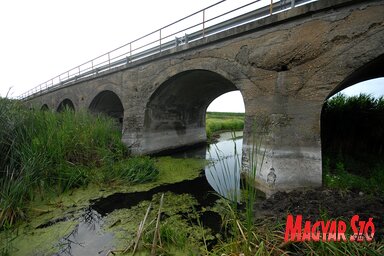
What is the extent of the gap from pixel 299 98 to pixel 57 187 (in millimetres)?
5574

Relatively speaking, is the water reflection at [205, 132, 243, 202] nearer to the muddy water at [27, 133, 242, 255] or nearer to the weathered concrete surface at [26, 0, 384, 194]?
the muddy water at [27, 133, 242, 255]

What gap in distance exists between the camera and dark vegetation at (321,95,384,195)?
5.07 m

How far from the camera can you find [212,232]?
3.33 m

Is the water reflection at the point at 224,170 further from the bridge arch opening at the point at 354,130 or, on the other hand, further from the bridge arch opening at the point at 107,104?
the bridge arch opening at the point at 107,104

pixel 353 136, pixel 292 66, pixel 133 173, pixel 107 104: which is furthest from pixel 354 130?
pixel 107 104

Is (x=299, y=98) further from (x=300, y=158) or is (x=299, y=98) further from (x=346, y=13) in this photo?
(x=346, y=13)

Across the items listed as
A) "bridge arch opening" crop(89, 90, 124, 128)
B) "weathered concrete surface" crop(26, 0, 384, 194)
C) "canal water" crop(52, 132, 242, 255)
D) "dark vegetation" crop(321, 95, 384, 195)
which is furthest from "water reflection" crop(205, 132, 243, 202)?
"bridge arch opening" crop(89, 90, 124, 128)

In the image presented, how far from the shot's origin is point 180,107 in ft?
34.0

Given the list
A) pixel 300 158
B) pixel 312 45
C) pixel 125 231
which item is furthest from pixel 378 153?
pixel 125 231

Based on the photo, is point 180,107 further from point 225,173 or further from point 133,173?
point 133,173

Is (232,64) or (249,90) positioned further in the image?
(232,64)

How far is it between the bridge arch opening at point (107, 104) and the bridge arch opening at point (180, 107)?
12.8ft

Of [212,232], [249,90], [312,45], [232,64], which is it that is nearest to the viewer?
[212,232]

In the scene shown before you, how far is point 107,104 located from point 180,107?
17.6 feet
